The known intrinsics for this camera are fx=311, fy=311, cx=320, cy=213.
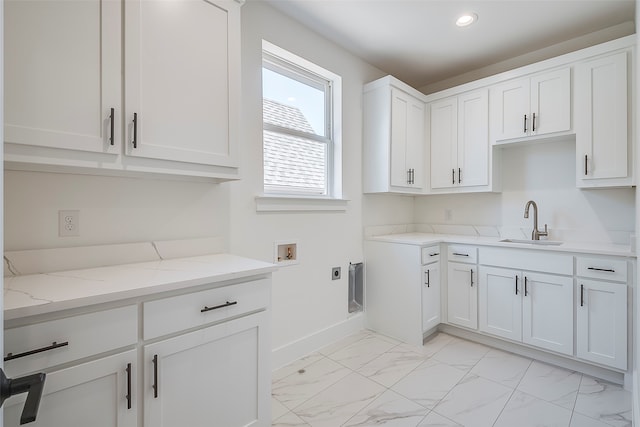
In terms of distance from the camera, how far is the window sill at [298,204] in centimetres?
221

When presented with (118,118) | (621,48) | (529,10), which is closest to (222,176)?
(118,118)

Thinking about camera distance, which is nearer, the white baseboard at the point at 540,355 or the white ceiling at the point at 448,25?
the white baseboard at the point at 540,355

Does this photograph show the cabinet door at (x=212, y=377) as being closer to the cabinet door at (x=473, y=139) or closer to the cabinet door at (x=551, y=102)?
the cabinet door at (x=473, y=139)

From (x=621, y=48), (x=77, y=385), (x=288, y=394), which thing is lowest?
(x=288, y=394)

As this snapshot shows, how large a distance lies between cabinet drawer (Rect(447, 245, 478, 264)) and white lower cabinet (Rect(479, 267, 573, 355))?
120 mm

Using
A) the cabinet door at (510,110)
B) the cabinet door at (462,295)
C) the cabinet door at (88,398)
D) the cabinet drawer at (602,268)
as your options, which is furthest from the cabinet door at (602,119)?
the cabinet door at (88,398)

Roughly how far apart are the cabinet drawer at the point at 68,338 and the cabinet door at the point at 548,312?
2.63 meters

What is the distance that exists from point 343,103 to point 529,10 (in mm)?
1521

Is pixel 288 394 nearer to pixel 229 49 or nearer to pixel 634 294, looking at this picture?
pixel 229 49

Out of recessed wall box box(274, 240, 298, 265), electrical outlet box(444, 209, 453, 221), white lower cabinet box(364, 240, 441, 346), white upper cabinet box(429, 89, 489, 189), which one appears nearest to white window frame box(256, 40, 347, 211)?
recessed wall box box(274, 240, 298, 265)

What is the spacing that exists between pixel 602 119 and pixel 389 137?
1561 mm

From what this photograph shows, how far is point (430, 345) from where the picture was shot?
268 centimetres

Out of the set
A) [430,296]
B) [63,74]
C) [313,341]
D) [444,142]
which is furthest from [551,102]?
[63,74]

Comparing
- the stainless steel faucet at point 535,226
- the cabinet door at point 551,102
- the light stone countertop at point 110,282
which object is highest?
the cabinet door at point 551,102
